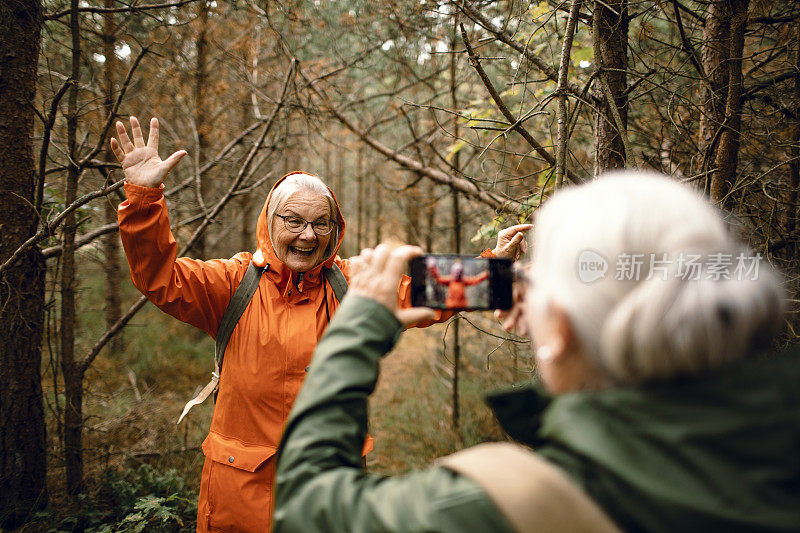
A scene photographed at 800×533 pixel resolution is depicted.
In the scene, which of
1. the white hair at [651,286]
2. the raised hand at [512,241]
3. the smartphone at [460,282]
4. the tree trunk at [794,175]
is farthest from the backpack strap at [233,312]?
the tree trunk at [794,175]

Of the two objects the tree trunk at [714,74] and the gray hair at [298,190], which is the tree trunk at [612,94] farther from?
the gray hair at [298,190]

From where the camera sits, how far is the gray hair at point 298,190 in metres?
2.38

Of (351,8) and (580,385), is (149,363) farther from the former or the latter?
(580,385)

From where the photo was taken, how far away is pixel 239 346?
7.04 ft

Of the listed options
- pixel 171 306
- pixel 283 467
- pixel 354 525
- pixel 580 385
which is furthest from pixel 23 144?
pixel 580 385

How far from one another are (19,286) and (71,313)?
1.43 feet

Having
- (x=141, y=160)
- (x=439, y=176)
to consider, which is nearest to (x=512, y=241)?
(x=141, y=160)

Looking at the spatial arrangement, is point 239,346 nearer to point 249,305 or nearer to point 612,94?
point 249,305

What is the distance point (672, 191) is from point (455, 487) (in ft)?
2.30

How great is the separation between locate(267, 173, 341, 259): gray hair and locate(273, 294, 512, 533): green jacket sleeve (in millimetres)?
1364

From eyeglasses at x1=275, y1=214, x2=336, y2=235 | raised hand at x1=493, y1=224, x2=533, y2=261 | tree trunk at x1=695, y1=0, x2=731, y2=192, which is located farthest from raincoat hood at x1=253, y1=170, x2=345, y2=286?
tree trunk at x1=695, y1=0, x2=731, y2=192

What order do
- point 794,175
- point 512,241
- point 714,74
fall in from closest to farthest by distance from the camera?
point 512,241, point 714,74, point 794,175

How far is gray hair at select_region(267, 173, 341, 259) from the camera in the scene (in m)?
2.38

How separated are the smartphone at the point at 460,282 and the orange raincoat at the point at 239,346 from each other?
947 millimetres
